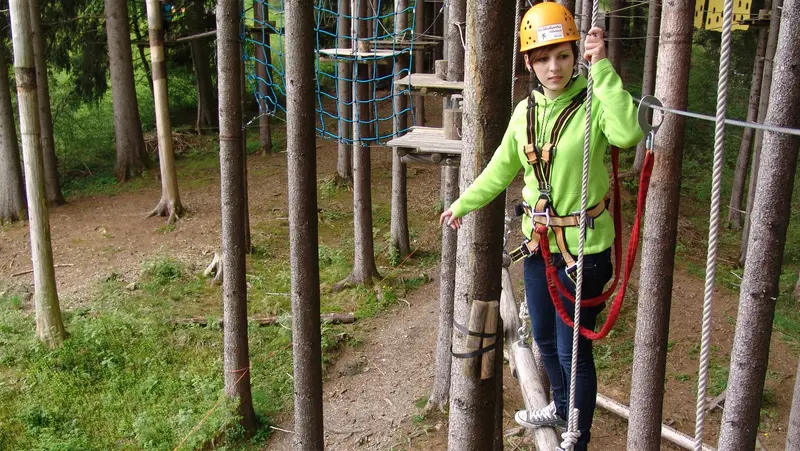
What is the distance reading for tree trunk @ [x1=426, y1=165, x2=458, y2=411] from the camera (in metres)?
Result: 5.39

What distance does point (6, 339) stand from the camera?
750cm

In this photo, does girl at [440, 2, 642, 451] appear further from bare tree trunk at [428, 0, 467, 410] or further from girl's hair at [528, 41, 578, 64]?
bare tree trunk at [428, 0, 467, 410]

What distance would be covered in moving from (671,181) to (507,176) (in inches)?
72.9

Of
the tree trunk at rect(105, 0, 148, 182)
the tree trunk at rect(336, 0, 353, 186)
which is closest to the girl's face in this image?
the tree trunk at rect(336, 0, 353, 186)

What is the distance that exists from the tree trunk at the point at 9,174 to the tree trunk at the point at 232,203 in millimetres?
7229

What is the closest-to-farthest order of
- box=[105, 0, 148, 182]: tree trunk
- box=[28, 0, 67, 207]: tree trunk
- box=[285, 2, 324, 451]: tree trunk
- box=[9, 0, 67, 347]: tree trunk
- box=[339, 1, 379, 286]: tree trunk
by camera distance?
box=[285, 2, 324, 451]: tree trunk, box=[9, 0, 67, 347]: tree trunk, box=[339, 1, 379, 286]: tree trunk, box=[28, 0, 67, 207]: tree trunk, box=[105, 0, 148, 182]: tree trunk

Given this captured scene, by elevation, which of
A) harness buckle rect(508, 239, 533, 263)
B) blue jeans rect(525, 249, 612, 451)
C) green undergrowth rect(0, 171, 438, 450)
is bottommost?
green undergrowth rect(0, 171, 438, 450)

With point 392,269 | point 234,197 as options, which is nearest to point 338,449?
Result: point 234,197

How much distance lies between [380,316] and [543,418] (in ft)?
18.1

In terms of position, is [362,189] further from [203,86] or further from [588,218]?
[203,86]

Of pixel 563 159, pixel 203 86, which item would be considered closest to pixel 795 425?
pixel 563 159

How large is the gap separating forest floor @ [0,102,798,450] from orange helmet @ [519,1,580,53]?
12.9ft

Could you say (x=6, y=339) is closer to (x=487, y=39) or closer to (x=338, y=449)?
(x=338, y=449)

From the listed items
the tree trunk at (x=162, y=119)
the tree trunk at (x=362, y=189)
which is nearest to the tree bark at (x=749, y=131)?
the tree trunk at (x=362, y=189)
